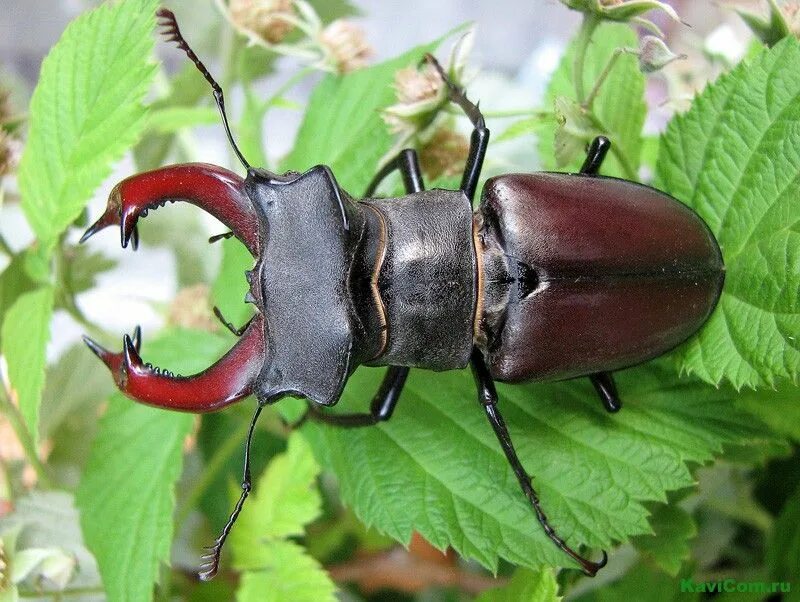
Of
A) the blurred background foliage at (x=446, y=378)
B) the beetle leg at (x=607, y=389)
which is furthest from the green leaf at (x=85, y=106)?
→ the beetle leg at (x=607, y=389)

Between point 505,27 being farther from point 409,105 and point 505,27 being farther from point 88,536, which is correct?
point 88,536

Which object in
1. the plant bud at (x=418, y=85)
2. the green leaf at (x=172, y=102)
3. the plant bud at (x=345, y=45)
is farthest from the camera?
the green leaf at (x=172, y=102)

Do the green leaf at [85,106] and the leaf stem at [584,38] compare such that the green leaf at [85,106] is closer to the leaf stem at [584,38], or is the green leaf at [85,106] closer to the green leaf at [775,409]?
the leaf stem at [584,38]

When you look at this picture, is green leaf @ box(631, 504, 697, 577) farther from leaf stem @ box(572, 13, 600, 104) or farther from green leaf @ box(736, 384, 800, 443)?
leaf stem @ box(572, 13, 600, 104)

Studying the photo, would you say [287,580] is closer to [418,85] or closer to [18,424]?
[18,424]

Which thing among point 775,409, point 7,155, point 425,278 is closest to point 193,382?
point 425,278

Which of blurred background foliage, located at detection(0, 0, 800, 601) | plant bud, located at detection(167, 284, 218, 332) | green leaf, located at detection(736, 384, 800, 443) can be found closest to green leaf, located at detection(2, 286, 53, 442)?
blurred background foliage, located at detection(0, 0, 800, 601)

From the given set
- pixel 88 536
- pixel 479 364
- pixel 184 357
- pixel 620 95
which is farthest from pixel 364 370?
pixel 620 95
